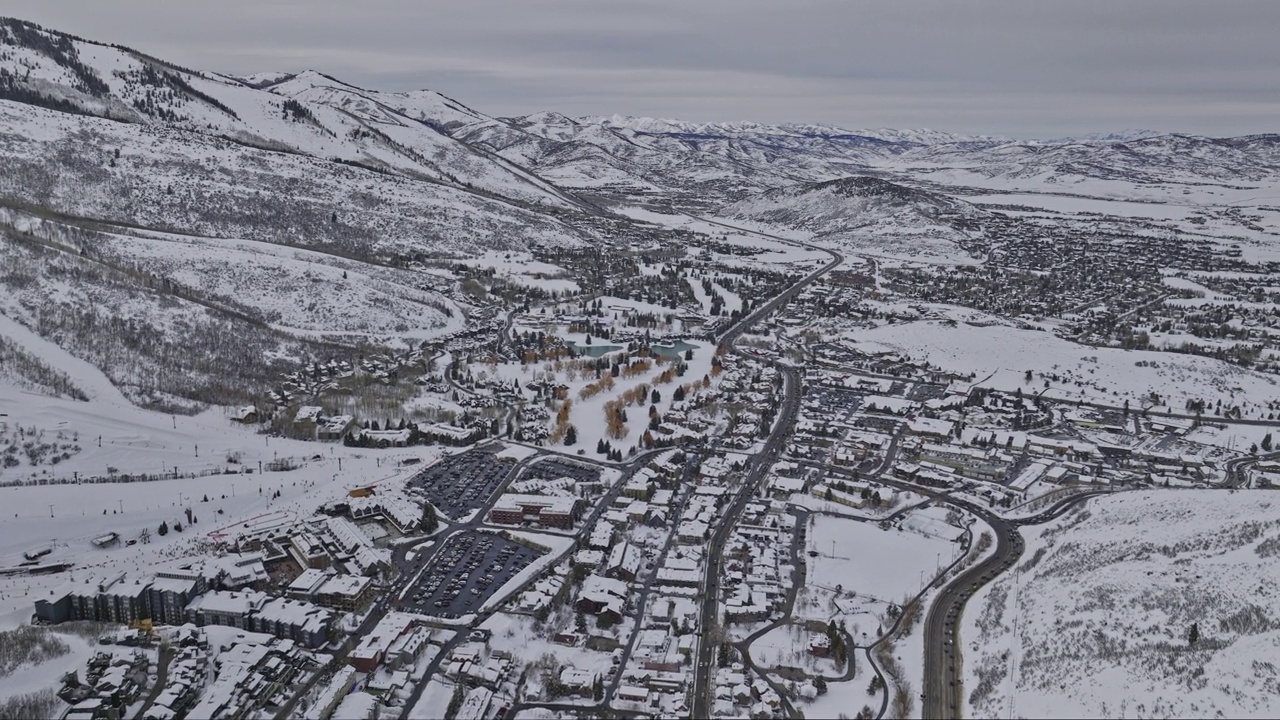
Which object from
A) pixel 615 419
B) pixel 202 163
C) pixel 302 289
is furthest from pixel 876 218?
pixel 615 419

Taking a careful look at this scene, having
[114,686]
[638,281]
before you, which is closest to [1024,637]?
[114,686]

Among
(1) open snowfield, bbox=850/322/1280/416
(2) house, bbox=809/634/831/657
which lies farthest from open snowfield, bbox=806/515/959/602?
(1) open snowfield, bbox=850/322/1280/416

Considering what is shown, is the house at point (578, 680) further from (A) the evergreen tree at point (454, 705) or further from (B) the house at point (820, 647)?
(B) the house at point (820, 647)

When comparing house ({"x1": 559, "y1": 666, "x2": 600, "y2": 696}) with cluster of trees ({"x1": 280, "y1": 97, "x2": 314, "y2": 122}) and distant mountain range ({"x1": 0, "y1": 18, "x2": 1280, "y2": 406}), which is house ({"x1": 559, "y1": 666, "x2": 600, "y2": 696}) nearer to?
distant mountain range ({"x1": 0, "y1": 18, "x2": 1280, "y2": 406})

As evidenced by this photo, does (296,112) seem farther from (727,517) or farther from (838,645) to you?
(838,645)

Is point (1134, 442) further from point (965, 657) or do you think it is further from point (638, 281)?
Answer: point (638, 281)
